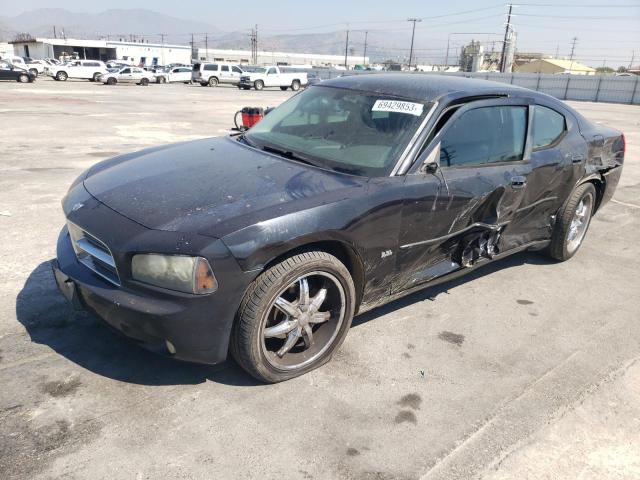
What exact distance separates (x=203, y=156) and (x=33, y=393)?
69.7 inches

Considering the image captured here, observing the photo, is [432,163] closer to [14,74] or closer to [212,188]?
[212,188]

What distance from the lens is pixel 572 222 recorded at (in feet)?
15.9

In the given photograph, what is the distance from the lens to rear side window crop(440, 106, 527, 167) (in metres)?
3.44

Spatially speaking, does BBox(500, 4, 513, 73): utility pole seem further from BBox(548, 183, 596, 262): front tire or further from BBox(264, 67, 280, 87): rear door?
BBox(548, 183, 596, 262): front tire

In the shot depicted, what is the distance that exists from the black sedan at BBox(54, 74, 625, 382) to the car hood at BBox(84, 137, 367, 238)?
12 millimetres

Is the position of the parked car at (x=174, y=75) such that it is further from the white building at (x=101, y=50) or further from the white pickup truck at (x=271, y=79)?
the white building at (x=101, y=50)

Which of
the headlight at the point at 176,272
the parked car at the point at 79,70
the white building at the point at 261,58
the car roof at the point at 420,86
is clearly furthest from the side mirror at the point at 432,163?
the white building at the point at 261,58

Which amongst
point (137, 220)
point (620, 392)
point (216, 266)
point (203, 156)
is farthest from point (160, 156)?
point (620, 392)

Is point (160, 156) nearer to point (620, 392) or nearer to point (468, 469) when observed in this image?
point (468, 469)

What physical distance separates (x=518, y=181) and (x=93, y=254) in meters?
2.94

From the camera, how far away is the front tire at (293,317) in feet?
8.55

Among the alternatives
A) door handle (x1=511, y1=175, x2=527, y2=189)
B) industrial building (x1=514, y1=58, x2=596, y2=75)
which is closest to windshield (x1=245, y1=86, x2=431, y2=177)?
door handle (x1=511, y1=175, x2=527, y2=189)

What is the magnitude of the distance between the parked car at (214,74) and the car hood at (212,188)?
3712 cm

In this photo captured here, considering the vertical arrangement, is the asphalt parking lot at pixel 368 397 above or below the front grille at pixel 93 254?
below
